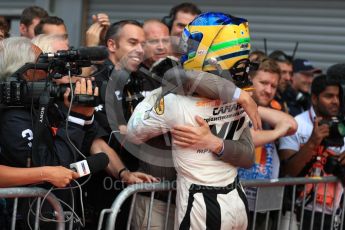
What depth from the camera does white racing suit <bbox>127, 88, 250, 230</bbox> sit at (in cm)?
320

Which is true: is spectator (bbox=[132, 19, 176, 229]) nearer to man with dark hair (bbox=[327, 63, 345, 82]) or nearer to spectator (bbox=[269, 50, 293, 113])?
man with dark hair (bbox=[327, 63, 345, 82])

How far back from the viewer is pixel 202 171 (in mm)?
3248

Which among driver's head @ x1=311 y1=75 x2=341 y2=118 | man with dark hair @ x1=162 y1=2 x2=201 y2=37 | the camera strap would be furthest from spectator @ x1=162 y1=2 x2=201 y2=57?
the camera strap

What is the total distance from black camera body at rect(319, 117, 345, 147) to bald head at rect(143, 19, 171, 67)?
135cm

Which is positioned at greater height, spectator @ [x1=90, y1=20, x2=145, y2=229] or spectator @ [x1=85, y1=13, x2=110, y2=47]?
spectator @ [x1=85, y1=13, x2=110, y2=47]

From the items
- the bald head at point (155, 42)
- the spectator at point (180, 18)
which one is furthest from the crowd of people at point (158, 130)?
the spectator at point (180, 18)

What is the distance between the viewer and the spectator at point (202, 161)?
320cm

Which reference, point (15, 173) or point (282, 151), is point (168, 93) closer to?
point (15, 173)

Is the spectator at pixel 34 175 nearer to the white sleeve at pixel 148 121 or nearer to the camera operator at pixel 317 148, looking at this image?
the white sleeve at pixel 148 121

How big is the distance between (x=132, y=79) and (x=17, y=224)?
47.6 inches

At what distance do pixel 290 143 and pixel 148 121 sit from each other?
1958mm

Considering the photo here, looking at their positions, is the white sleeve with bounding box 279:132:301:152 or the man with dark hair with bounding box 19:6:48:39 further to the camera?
the man with dark hair with bounding box 19:6:48:39

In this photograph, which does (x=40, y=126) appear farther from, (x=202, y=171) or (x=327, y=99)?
(x=327, y=99)

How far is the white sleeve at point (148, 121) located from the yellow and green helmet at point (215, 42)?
0.30m
